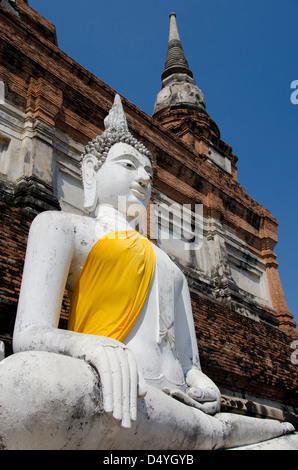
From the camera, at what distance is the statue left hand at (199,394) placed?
103 inches

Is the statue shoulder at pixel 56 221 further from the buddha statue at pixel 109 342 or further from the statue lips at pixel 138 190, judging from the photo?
the statue lips at pixel 138 190

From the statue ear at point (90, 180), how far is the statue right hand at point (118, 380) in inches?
66.6

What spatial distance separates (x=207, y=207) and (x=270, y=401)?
464cm

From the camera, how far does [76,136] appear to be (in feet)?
27.4

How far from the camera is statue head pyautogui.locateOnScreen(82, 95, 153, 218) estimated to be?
11.9ft

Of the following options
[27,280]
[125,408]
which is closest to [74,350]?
[125,408]

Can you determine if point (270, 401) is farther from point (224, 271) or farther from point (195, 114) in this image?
point (195, 114)

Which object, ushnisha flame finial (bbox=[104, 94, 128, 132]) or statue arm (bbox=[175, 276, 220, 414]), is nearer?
statue arm (bbox=[175, 276, 220, 414])

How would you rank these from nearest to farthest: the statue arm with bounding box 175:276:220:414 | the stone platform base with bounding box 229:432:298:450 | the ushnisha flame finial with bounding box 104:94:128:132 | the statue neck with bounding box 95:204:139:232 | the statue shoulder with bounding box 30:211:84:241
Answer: the stone platform base with bounding box 229:432:298:450 → the statue arm with bounding box 175:276:220:414 → the statue shoulder with bounding box 30:211:84:241 → the statue neck with bounding box 95:204:139:232 → the ushnisha flame finial with bounding box 104:94:128:132

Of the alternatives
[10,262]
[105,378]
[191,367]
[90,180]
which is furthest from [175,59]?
[105,378]

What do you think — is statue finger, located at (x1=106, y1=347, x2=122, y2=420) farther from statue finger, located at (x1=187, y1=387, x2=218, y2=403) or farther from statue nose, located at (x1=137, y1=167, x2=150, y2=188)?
statue nose, located at (x1=137, y1=167, x2=150, y2=188)

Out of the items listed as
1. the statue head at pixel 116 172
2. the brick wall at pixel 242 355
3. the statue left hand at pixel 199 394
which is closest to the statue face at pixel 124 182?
the statue head at pixel 116 172

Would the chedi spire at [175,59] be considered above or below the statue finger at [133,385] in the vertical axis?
above

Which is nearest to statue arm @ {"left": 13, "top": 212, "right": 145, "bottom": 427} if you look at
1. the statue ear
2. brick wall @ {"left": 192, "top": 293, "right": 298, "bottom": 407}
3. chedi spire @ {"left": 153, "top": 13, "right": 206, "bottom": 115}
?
the statue ear
